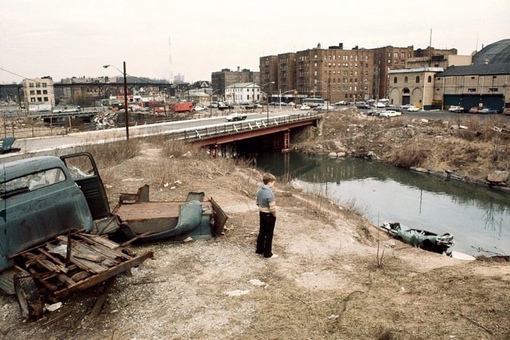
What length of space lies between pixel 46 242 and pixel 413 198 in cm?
2804

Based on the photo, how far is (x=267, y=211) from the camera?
8477mm

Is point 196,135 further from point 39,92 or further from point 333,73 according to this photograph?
point 39,92

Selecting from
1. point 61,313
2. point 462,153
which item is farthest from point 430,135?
point 61,313

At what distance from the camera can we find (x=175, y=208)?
10648 mm

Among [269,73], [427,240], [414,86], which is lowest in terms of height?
[427,240]

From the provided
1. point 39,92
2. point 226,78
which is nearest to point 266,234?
point 39,92

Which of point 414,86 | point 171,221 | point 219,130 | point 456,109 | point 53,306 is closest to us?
point 53,306

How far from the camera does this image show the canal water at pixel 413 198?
2186 centimetres

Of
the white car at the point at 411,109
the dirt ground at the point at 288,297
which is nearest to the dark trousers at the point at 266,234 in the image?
the dirt ground at the point at 288,297

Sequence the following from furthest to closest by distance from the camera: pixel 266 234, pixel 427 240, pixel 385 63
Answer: pixel 385 63 → pixel 427 240 → pixel 266 234

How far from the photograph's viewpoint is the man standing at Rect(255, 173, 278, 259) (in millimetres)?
8391

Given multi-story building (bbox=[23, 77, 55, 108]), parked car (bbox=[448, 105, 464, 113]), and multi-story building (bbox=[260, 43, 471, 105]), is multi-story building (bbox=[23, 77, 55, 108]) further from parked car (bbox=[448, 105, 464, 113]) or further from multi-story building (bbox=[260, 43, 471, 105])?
parked car (bbox=[448, 105, 464, 113])

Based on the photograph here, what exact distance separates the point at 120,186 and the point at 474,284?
13.2 meters

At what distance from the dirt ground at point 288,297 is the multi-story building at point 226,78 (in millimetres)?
142167
